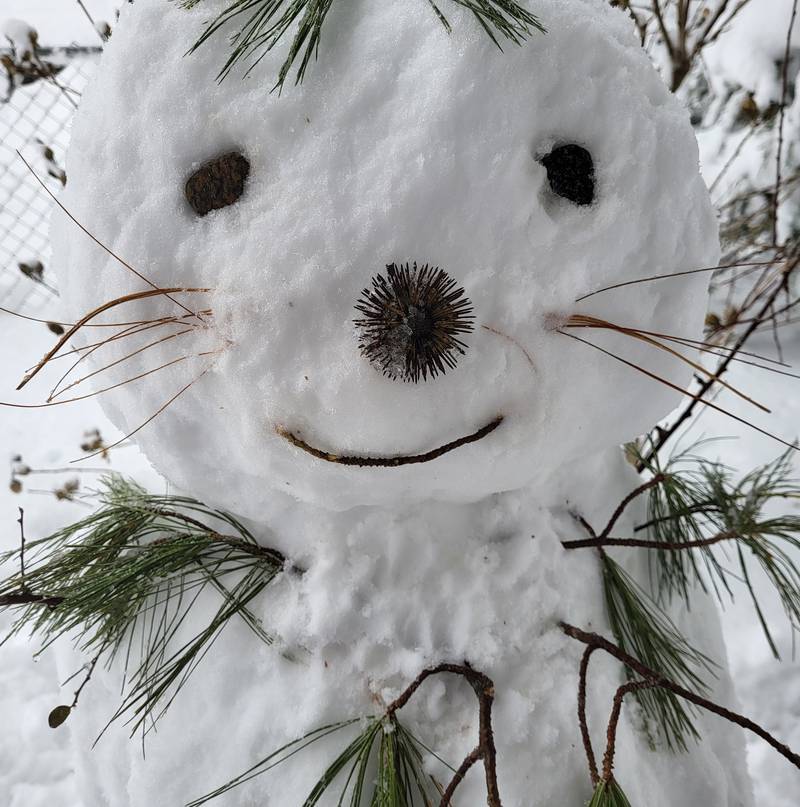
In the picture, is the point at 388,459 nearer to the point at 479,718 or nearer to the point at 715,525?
the point at 479,718

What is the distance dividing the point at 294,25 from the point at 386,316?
0.19 meters

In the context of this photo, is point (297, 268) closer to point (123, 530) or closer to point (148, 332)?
point (148, 332)

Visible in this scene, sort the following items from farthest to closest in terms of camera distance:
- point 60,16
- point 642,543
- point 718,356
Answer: point 60,16 → point 718,356 → point 642,543

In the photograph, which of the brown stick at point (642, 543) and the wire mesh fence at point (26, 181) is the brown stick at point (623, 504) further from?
the wire mesh fence at point (26, 181)

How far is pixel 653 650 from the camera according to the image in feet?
1.97

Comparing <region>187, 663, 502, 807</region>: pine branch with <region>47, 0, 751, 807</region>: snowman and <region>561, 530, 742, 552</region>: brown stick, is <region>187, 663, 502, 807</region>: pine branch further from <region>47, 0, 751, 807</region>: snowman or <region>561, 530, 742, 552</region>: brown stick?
<region>561, 530, 742, 552</region>: brown stick

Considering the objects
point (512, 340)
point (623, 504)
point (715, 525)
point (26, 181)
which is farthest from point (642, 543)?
point (26, 181)

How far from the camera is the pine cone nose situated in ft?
1.24

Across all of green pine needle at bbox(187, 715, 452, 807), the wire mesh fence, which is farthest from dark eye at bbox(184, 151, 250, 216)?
the wire mesh fence

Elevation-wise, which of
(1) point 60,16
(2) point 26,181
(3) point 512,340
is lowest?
(3) point 512,340

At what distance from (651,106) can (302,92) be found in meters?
0.22

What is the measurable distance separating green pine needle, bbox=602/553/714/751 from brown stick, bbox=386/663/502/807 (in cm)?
16

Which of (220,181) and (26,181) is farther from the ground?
(26,181)

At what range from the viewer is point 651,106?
1.47 feet
